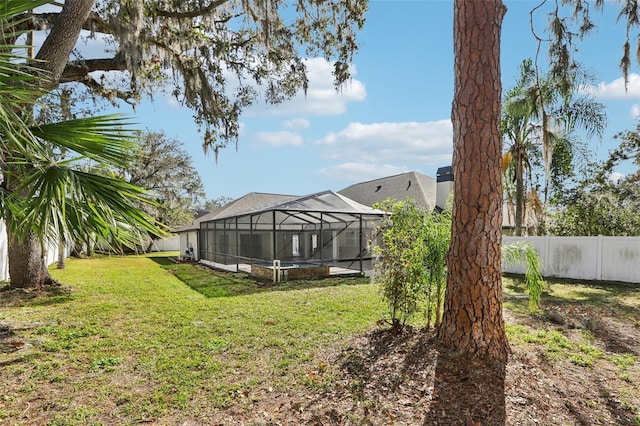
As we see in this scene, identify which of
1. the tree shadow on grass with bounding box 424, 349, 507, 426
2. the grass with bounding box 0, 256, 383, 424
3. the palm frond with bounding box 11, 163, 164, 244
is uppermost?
the palm frond with bounding box 11, 163, 164, 244

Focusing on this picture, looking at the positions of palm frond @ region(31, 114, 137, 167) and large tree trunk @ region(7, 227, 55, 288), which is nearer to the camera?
palm frond @ region(31, 114, 137, 167)

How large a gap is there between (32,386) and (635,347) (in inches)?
252

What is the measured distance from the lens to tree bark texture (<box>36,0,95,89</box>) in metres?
6.13

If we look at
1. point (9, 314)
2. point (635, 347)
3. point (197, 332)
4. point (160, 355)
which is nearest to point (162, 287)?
point (9, 314)

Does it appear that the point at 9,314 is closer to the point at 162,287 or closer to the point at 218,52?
the point at 162,287

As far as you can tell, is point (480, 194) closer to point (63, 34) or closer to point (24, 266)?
point (63, 34)

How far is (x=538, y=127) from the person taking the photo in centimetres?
1155

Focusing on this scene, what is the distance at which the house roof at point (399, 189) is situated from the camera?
16.2 meters

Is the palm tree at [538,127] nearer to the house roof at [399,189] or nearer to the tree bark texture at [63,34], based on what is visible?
the house roof at [399,189]

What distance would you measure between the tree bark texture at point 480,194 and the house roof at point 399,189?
11.8 m

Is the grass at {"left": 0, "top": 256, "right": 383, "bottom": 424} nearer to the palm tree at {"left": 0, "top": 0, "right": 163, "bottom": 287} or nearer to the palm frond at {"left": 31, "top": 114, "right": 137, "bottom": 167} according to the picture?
the palm tree at {"left": 0, "top": 0, "right": 163, "bottom": 287}

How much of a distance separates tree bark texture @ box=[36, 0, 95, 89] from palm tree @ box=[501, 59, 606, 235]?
33.3 ft

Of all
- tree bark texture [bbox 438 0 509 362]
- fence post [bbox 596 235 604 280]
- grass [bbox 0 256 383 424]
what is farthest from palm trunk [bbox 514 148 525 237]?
tree bark texture [bbox 438 0 509 362]

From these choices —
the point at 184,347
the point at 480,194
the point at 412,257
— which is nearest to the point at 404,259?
the point at 412,257
